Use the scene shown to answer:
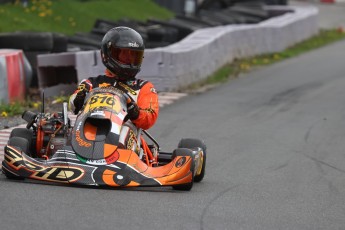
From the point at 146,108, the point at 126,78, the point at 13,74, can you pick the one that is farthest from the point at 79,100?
the point at 13,74

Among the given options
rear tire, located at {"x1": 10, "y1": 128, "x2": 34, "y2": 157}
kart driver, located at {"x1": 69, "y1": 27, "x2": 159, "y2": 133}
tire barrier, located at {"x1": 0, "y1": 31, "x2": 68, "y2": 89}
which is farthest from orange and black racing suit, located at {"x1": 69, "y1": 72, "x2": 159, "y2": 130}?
tire barrier, located at {"x1": 0, "y1": 31, "x2": 68, "y2": 89}

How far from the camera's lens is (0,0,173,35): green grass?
680 inches

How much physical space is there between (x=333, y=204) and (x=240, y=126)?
171 inches

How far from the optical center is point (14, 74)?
1193cm

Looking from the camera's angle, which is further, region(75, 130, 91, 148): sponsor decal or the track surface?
region(75, 130, 91, 148): sponsor decal

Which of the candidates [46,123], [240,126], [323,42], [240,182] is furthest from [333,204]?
[323,42]

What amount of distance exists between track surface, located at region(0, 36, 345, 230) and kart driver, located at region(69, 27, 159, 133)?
719mm

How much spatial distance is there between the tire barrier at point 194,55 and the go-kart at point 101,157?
17.1ft

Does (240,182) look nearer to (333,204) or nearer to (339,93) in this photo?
(333,204)

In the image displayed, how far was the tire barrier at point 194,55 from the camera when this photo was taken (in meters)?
12.8

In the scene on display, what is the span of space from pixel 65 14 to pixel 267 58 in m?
4.12

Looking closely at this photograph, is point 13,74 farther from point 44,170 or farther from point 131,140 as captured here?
point 44,170

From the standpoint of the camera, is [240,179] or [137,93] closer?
[137,93]

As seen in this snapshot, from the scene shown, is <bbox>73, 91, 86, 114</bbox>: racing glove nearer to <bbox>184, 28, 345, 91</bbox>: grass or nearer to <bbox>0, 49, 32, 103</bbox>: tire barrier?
<bbox>0, 49, 32, 103</bbox>: tire barrier
